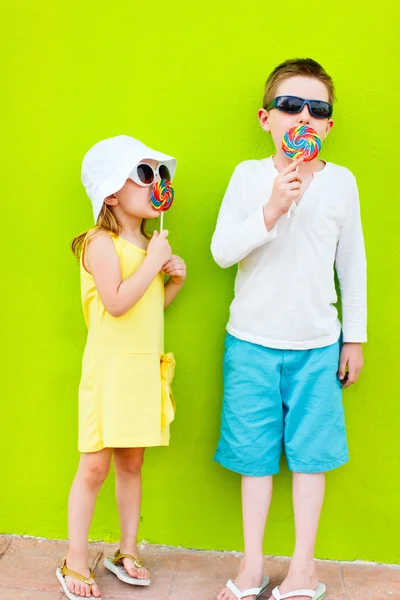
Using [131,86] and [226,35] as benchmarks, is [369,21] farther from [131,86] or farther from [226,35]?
[131,86]

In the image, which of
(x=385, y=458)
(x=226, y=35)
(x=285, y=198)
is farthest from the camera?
(x=385, y=458)

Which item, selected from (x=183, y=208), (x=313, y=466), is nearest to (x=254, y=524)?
(x=313, y=466)

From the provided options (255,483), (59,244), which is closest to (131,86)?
(59,244)

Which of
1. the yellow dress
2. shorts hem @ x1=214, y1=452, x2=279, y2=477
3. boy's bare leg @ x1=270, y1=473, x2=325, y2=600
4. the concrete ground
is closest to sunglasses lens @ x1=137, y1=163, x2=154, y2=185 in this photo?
the yellow dress

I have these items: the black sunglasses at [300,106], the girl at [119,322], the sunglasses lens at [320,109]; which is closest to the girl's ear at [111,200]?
the girl at [119,322]

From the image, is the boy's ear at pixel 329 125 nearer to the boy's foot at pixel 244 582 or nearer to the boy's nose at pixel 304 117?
the boy's nose at pixel 304 117

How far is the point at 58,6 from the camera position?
8.75 feet

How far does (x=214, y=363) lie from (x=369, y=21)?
4.58 ft

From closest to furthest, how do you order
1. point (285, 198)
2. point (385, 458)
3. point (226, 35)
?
point (285, 198), point (226, 35), point (385, 458)

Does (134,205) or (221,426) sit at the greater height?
(134,205)

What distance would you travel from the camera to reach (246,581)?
2.59 meters

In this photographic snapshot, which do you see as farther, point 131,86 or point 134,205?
point 131,86

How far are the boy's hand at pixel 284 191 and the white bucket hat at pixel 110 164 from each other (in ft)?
1.38

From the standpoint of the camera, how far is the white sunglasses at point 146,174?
2.41m
